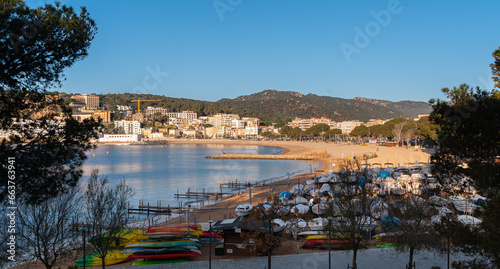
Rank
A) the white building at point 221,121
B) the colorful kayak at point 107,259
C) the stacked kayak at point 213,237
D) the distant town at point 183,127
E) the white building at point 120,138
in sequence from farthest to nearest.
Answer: the white building at point 221,121 < the distant town at point 183,127 < the white building at point 120,138 < the stacked kayak at point 213,237 < the colorful kayak at point 107,259

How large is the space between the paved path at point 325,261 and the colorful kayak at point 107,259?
1.49 metres

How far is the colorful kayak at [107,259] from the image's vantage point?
11352mm

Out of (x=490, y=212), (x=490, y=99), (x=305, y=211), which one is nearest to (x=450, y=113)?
(x=490, y=99)

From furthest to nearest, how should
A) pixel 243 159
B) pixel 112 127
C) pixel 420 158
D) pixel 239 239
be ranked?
1. pixel 112 127
2. pixel 243 159
3. pixel 420 158
4. pixel 239 239

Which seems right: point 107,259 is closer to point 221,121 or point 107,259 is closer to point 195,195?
point 195,195

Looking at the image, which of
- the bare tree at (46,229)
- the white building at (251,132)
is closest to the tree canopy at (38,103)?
the bare tree at (46,229)

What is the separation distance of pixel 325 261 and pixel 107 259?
7060mm

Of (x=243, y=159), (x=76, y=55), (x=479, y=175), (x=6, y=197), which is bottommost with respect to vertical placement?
(x=243, y=159)

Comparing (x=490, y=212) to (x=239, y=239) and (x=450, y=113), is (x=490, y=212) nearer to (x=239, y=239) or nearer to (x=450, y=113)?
(x=450, y=113)

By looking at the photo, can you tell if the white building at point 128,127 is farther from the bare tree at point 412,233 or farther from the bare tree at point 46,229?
the bare tree at point 412,233

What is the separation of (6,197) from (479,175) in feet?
26.7

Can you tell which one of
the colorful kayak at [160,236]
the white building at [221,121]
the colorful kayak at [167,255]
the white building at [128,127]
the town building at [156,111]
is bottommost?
the colorful kayak at [167,255]

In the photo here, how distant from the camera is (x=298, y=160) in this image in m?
58.2

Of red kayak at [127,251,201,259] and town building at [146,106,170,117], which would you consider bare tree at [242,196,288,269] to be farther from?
town building at [146,106,170,117]
